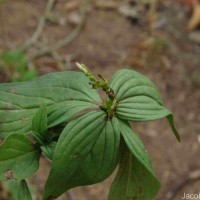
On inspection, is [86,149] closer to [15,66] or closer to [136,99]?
[136,99]

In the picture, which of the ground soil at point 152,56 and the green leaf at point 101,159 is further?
the ground soil at point 152,56

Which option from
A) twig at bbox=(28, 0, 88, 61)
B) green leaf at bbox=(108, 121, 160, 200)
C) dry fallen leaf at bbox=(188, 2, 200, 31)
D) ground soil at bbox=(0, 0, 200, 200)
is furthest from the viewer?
dry fallen leaf at bbox=(188, 2, 200, 31)

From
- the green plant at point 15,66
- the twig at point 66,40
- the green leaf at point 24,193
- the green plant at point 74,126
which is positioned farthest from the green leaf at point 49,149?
the twig at point 66,40

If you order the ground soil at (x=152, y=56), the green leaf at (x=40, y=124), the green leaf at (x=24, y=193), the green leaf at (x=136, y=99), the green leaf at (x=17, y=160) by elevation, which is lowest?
the ground soil at (x=152, y=56)

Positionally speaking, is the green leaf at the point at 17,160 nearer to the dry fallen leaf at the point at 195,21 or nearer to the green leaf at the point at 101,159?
the green leaf at the point at 101,159

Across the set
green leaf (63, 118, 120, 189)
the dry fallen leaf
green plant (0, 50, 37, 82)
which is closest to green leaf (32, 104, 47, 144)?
green leaf (63, 118, 120, 189)

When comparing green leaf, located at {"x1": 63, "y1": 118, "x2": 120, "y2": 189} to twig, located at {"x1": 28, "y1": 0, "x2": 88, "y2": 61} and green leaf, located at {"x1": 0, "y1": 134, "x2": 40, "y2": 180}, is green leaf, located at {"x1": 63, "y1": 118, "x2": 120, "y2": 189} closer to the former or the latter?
green leaf, located at {"x1": 0, "y1": 134, "x2": 40, "y2": 180}
